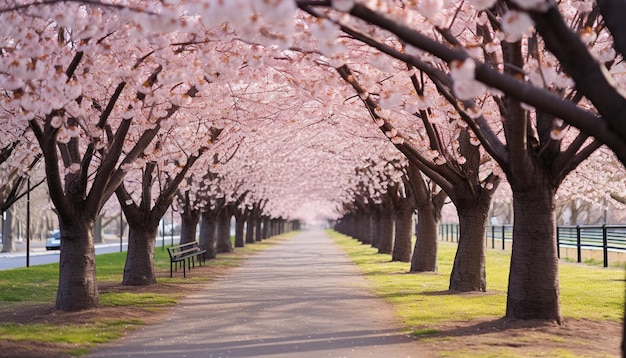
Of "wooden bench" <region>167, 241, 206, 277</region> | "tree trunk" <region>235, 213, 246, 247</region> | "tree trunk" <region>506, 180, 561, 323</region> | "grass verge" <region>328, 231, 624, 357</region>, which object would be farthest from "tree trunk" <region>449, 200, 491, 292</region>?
"tree trunk" <region>235, 213, 246, 247</region>

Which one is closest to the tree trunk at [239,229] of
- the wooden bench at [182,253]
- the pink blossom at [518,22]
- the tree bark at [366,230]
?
the tree bark at [366,230]

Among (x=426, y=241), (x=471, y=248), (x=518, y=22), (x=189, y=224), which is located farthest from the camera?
(x=189, y=224)

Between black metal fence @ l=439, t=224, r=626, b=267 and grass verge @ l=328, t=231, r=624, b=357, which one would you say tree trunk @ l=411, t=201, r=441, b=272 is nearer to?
grass verge @ l=328, t=231, r=624, b=357

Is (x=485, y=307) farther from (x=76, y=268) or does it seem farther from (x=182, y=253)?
(x=182, y=253)

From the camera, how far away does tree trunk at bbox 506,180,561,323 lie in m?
10.6

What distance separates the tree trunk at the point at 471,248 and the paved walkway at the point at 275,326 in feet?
6.82

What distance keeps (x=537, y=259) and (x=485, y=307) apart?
247 cm

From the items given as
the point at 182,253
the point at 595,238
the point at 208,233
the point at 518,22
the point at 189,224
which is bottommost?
the point at 182,253

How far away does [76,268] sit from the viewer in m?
12.4

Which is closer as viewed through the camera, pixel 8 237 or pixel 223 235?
pixel 223 235

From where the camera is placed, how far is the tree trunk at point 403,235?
2637cm

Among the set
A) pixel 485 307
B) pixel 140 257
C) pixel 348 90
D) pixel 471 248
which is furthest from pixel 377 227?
pixel 485 307

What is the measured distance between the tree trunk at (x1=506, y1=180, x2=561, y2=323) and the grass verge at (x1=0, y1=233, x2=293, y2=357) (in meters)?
6.10

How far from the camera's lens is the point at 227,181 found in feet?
94.9
